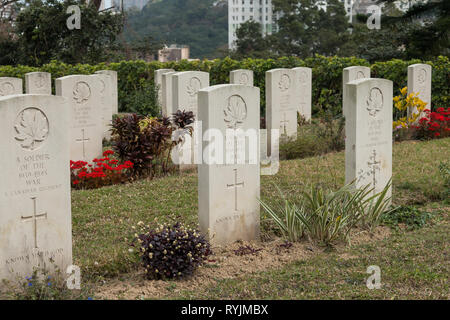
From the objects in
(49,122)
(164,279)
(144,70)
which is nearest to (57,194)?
(49,122)

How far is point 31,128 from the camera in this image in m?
4.98

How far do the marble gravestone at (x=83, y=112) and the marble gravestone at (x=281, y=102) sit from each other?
3.42 meters

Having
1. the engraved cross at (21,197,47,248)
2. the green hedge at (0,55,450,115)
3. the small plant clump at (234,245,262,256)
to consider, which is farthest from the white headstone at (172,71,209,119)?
the engraved cross at (21,197,47,248)

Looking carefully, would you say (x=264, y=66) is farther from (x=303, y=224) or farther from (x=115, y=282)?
(x=115, y=282)

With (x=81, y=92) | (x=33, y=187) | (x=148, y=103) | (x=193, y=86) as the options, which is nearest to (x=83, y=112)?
(x=81, y=92)

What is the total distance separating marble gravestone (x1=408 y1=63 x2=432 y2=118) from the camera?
1391 centimetres

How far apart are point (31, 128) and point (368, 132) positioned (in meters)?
3.96

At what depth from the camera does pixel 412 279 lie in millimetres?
5109

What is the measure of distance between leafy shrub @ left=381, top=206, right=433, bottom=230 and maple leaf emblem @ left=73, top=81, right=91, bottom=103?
5.51 meters

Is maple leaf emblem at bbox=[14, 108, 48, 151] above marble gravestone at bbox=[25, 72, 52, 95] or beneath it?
beneath

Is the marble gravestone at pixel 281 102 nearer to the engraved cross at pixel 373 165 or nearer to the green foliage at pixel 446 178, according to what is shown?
the green foliage at pixel 446 178

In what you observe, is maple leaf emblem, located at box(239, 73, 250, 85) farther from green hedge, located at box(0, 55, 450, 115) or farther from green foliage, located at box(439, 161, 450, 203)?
green foliage, located at box(439, 161, 450, 203)

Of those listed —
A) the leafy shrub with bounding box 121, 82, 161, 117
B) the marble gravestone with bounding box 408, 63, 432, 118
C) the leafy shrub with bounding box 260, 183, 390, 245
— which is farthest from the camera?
the leafy shrub with bounding box 121, 82, 161, 117

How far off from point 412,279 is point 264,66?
44.1 ft
